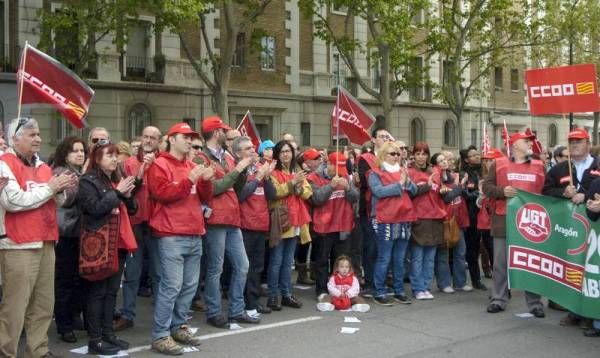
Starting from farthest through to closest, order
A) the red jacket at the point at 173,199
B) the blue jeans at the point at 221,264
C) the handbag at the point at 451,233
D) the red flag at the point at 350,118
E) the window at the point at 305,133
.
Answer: the window at the point at 305,133
the red flag at the point at 350,118
the handbag at the point at 451,233
the blue jeans at the point at 221,264
the red jacket at the point at 173,199

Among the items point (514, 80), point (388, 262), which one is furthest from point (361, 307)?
point (514, 80)

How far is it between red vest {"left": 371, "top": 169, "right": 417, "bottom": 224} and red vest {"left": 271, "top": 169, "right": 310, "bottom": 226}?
0.91 metres

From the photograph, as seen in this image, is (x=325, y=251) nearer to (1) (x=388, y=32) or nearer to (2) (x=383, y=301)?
(2) (x=383, y=301)

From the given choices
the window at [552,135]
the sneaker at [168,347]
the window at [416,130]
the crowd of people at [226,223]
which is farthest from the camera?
the window at [552,135]

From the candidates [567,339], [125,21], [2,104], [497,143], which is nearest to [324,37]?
[125,21]

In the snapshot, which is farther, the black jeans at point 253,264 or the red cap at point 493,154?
the red cap at point 493,154

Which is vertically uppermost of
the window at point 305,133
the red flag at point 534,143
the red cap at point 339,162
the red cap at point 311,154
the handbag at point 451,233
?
the window at point 305,133

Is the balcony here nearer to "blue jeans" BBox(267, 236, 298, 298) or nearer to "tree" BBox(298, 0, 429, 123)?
"tree" BBox(298, 0, 429, 123)

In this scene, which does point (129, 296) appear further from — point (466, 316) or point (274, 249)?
point (466, 316)

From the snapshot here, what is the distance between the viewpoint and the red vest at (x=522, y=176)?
8.88 meters

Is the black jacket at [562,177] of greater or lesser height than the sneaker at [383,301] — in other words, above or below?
above

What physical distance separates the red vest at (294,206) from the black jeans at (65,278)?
2.51 meters

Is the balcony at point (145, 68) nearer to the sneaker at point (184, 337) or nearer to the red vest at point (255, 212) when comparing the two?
the red vest at point (255, 212)

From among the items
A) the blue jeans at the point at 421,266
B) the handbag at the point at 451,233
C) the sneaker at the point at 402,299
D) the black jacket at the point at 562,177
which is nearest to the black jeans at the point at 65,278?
the sneaker at the point at 402,299
